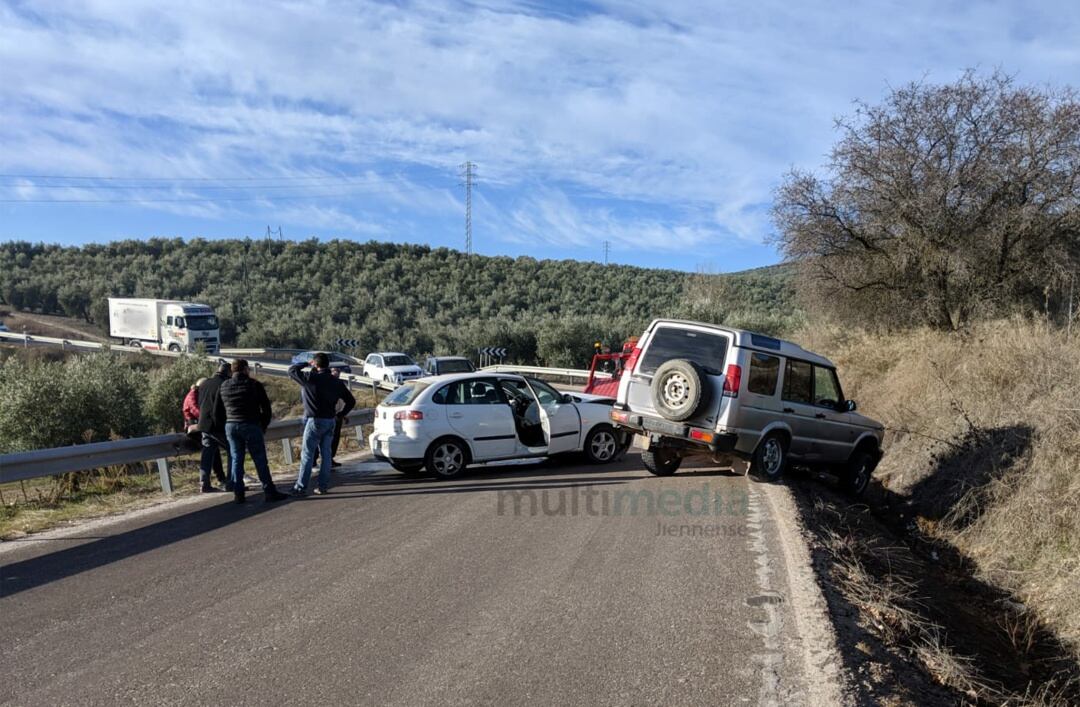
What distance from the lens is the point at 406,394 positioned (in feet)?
38.5

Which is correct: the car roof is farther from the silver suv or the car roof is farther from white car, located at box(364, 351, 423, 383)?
white car, located at box(364, 351, 423, 383)

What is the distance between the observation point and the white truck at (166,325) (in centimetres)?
4453

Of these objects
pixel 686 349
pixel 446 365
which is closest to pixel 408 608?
pixel 686 349

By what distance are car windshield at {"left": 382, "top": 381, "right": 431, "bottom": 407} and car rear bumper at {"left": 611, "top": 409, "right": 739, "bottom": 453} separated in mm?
2869

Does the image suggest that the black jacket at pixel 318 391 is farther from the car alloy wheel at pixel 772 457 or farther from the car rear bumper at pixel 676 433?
the car alloy wheel at pixel 772 457

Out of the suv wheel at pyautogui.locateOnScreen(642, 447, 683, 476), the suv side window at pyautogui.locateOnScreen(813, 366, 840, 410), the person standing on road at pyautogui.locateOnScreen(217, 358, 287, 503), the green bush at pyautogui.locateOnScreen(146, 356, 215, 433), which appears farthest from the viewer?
the green bush at pyautogui.locateOnScreen(146, 356, 215, 433)

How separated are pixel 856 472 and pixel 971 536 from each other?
111 inches

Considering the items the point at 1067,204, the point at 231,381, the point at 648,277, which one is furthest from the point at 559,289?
the point at 231,381

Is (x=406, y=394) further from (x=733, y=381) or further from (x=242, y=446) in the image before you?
(x=733, y=381)

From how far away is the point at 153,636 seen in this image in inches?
198

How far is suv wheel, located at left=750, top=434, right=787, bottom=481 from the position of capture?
10.5 metres

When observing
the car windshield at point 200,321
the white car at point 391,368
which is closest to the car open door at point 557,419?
the white car at point 391,368

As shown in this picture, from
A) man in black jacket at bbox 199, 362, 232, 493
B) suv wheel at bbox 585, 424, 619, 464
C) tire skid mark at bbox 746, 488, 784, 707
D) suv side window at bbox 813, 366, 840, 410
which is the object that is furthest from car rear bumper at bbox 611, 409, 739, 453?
man in black jacket at bbox 199, 362, 232, 493

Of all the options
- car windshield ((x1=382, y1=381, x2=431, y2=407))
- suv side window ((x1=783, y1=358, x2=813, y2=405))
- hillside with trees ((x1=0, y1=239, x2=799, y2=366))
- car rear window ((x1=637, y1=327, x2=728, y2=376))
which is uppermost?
hillside with trees ((x1=0, y1=239, x2=799, y2=366))
